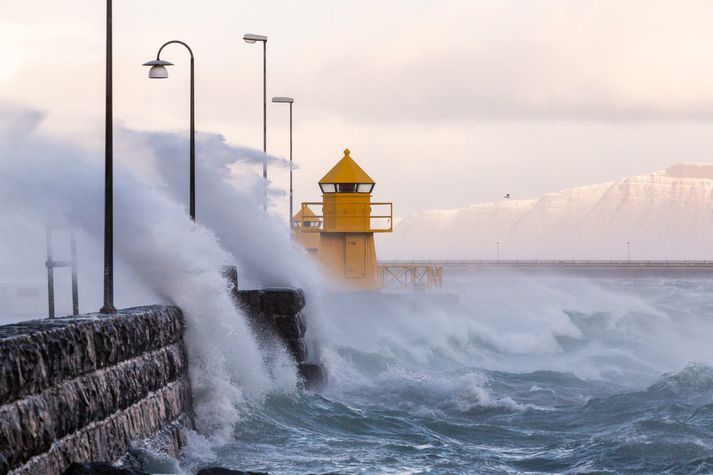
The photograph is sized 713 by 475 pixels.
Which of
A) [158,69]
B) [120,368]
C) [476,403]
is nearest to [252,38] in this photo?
[158,69]

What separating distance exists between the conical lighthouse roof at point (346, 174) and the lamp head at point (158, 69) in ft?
59.6

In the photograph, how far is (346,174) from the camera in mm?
39250

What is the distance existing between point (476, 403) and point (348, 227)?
18.2m

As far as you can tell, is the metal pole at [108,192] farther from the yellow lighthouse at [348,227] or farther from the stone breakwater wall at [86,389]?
the yellow lighthouse at [348,227]

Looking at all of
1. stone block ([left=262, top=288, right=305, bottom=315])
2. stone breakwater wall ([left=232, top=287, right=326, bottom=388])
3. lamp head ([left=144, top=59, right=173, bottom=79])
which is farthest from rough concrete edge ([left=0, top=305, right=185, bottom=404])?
lamp head ([left=144, top=59, right=173, bottom=79])

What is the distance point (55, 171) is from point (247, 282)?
923 cm

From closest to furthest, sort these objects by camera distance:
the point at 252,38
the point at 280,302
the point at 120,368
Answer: the point at 120,368
the point at 280,302
the point at 252,38

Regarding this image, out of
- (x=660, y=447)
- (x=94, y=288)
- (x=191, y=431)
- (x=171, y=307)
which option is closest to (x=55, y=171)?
(x=171, y=307)

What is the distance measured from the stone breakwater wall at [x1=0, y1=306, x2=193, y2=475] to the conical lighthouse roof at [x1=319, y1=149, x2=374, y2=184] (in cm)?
2457

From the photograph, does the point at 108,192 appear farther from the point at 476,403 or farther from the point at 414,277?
the point at 414,277

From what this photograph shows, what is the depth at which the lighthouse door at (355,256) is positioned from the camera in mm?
39688

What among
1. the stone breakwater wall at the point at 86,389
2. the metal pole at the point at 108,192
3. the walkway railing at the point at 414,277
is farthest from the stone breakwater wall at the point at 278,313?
the walkway railing at the point at 414,277

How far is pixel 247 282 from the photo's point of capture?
2788cm

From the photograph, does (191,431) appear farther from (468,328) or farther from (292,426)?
(468,328)
